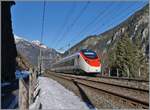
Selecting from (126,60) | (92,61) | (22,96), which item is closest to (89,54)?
(92,61)

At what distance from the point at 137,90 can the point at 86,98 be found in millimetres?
2486

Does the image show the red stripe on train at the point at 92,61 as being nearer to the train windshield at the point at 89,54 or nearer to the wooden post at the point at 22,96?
the train windshield at the point at 89,54

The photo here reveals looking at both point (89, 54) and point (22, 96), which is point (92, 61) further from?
point (22, 96)

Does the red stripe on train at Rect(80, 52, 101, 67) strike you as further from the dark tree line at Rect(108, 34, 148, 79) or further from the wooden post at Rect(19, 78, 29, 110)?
the wooden post at Rect(19, 78, 29, 110)

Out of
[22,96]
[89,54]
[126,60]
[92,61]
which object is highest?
[126,60]

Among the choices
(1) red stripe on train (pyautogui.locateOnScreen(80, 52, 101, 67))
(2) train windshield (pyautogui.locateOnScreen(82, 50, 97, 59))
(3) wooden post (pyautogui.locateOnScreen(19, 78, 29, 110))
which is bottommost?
(3) wooden post (pyautogui.locateOnScreen(19, 78, 29, 110))

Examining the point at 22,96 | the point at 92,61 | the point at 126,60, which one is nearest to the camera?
the point at 22,96

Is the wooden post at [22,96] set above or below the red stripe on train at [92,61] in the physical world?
below

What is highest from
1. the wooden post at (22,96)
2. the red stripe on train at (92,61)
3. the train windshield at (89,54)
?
the train windshield at (89,54)

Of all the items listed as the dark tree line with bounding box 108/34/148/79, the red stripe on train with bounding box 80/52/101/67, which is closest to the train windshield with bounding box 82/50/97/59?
the red stripe on train with bounding box 80/52/101/67

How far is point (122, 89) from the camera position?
18844 mm

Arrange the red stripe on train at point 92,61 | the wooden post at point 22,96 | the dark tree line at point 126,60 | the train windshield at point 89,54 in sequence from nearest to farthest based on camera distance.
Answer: the wooden post at point 22,96
the red stripe on train at point 92,61
the train windshield at point 89,54
the dark tree line at point 126,60

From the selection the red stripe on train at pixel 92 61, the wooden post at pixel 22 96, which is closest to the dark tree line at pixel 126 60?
the red stripe on train at pixel 92 61

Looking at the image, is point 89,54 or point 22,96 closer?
point 22,96
